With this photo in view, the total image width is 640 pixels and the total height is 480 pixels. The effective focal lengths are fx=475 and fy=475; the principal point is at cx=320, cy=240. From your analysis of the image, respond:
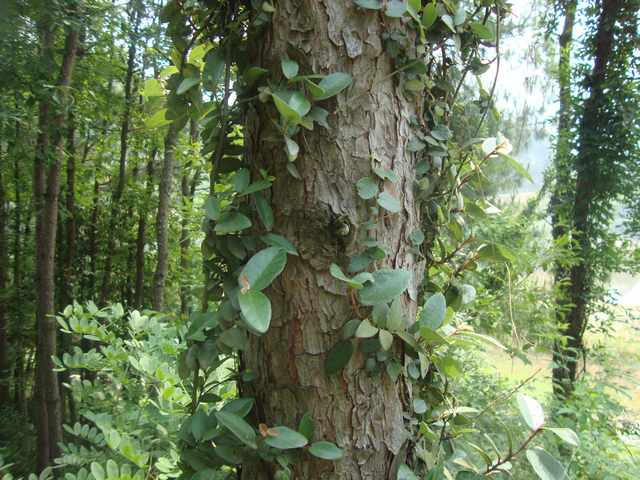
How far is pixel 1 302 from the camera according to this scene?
385 centimetres

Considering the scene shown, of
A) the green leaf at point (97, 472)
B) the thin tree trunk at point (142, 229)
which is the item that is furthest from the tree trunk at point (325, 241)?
the thin tree trunk at point (142, 229)

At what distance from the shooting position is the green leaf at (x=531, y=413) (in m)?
0.54

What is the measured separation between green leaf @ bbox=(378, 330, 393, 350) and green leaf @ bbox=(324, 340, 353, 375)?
4 centimetres

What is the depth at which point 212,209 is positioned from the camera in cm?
56

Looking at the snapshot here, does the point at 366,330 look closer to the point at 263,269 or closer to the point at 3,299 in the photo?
the point at 263,269

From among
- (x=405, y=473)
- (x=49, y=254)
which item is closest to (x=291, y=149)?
(x=405, y=473)

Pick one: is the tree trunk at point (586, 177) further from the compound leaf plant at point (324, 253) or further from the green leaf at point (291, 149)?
the green leaf at point (291, 149)

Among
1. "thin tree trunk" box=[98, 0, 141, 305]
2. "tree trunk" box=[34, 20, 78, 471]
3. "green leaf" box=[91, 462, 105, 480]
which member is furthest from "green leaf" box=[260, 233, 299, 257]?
"thin tree trunk" box=[98, 0, 141, 305]

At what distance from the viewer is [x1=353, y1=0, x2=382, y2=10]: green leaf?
0.54 meters

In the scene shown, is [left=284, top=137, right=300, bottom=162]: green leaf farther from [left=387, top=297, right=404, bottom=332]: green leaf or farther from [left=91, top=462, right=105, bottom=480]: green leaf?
[left=91, top=462, right=105, bottom=480]: green leaf

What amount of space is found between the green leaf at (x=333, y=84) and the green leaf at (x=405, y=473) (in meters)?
0.44

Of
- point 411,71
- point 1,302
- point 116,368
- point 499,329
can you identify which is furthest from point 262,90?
point 1,302

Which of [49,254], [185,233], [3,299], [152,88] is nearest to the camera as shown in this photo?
[152,88]

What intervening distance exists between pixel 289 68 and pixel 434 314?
12.9 inches
